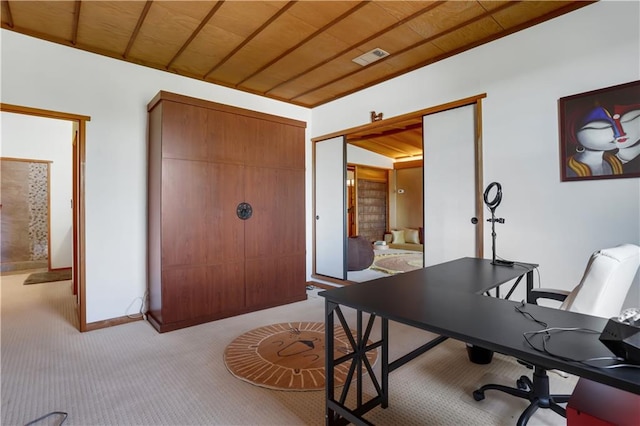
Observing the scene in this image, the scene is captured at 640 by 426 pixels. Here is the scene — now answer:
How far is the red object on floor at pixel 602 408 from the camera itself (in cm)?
108

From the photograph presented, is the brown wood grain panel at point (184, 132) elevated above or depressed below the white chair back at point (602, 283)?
above

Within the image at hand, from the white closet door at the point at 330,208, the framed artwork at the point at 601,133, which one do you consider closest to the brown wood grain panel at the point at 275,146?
the white closet door at the point at 330,208

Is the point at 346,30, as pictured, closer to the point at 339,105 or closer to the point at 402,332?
the point at 339,105

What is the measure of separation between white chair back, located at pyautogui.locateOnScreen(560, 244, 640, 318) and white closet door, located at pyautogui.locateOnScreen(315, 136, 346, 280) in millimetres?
3245

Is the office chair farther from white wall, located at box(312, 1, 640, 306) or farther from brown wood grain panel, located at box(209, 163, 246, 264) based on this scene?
brown wood grain panel, located at box(209, 163, 246, 264)

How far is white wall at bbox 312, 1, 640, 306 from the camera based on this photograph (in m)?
2.35

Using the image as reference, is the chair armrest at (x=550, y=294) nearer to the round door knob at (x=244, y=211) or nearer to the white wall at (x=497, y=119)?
the white wall at (x=497, y=119)

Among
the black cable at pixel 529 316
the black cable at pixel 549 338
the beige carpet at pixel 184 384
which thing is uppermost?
the black cable at pixel 529 316

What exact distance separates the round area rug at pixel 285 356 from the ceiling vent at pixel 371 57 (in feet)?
9.24

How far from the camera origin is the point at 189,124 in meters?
3.19

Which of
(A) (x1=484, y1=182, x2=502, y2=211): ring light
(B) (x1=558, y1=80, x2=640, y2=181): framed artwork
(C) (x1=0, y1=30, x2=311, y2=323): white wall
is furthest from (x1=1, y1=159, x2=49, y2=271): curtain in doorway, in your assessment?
(B) (x1=558, y1=80, x2=640, y2=181): framed artwork

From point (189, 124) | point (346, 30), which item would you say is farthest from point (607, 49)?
point (189, 124)

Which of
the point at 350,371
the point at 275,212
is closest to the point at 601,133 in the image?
the point at 350,371

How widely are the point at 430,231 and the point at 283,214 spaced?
1.74 metres
